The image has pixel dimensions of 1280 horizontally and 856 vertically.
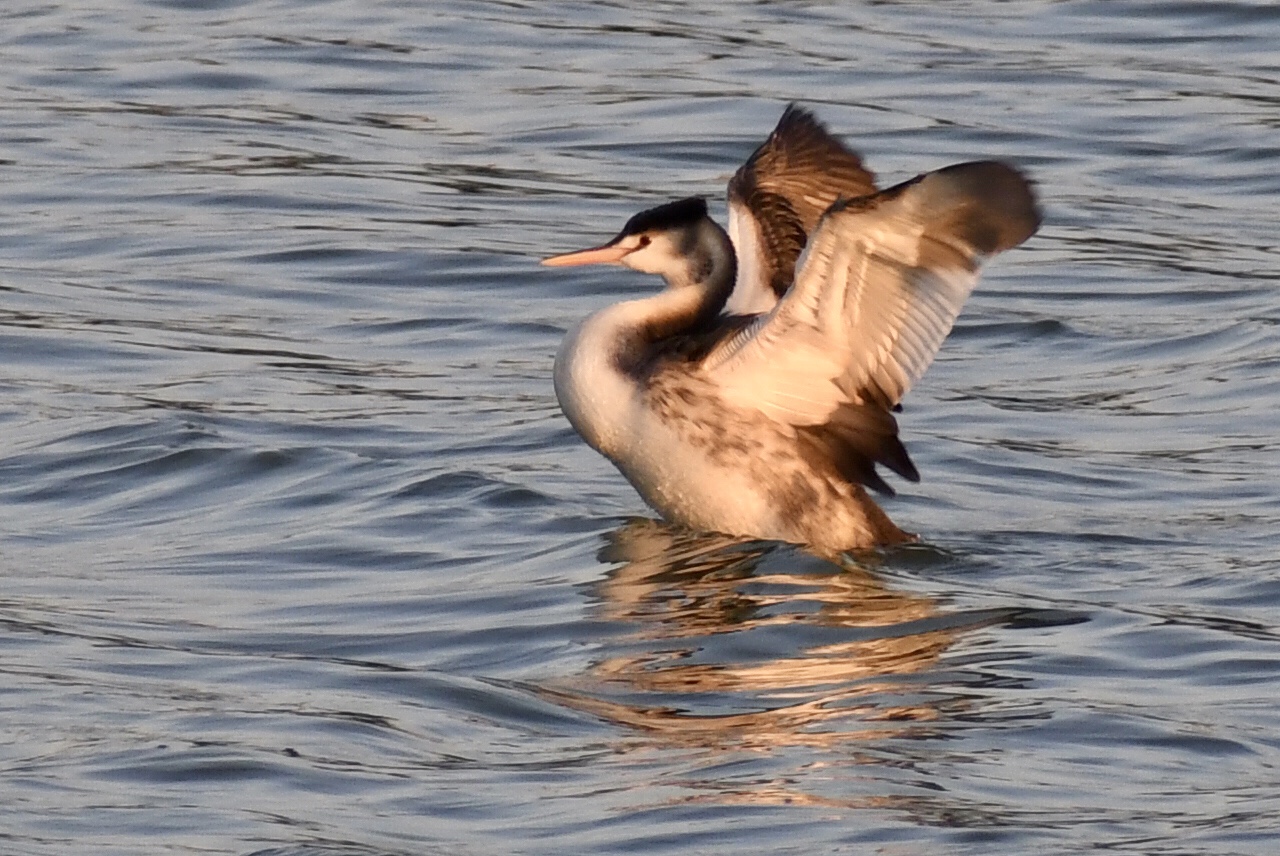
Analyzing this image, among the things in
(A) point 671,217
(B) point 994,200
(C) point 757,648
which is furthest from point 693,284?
(C) point 757,648

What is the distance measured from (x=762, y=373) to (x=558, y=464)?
1630 millimetres

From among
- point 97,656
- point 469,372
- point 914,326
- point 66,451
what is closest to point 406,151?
point 469,372

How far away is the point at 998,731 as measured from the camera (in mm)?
6941

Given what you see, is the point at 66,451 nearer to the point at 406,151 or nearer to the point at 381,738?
the point at 381,738


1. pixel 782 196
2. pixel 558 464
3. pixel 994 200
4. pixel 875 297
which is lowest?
pixel 558 464

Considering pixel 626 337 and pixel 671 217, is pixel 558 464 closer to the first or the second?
pixel 626 337

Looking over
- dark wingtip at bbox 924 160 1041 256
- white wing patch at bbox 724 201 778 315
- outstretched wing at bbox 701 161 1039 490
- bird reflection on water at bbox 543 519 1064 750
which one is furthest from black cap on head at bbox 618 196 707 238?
dark wingtip at bbox 924 160 1041 256

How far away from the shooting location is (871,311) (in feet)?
28.4

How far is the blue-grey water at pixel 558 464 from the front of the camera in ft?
21.2

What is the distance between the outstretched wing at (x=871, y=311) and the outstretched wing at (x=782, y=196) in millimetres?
646

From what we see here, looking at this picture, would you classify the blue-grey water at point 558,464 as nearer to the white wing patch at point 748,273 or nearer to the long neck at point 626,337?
the long neck at point 626,337

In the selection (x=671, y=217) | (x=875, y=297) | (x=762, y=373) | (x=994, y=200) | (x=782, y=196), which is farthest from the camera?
(x=782, y=196)

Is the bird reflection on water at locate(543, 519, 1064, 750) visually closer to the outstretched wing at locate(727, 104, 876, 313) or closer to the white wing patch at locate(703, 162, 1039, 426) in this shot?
the white wing patch at locate(703, 162, 1039, 426)

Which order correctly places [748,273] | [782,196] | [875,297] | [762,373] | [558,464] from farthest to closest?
[558,464] < [782,196] < [748,273] < [762,373] < [875,297]
